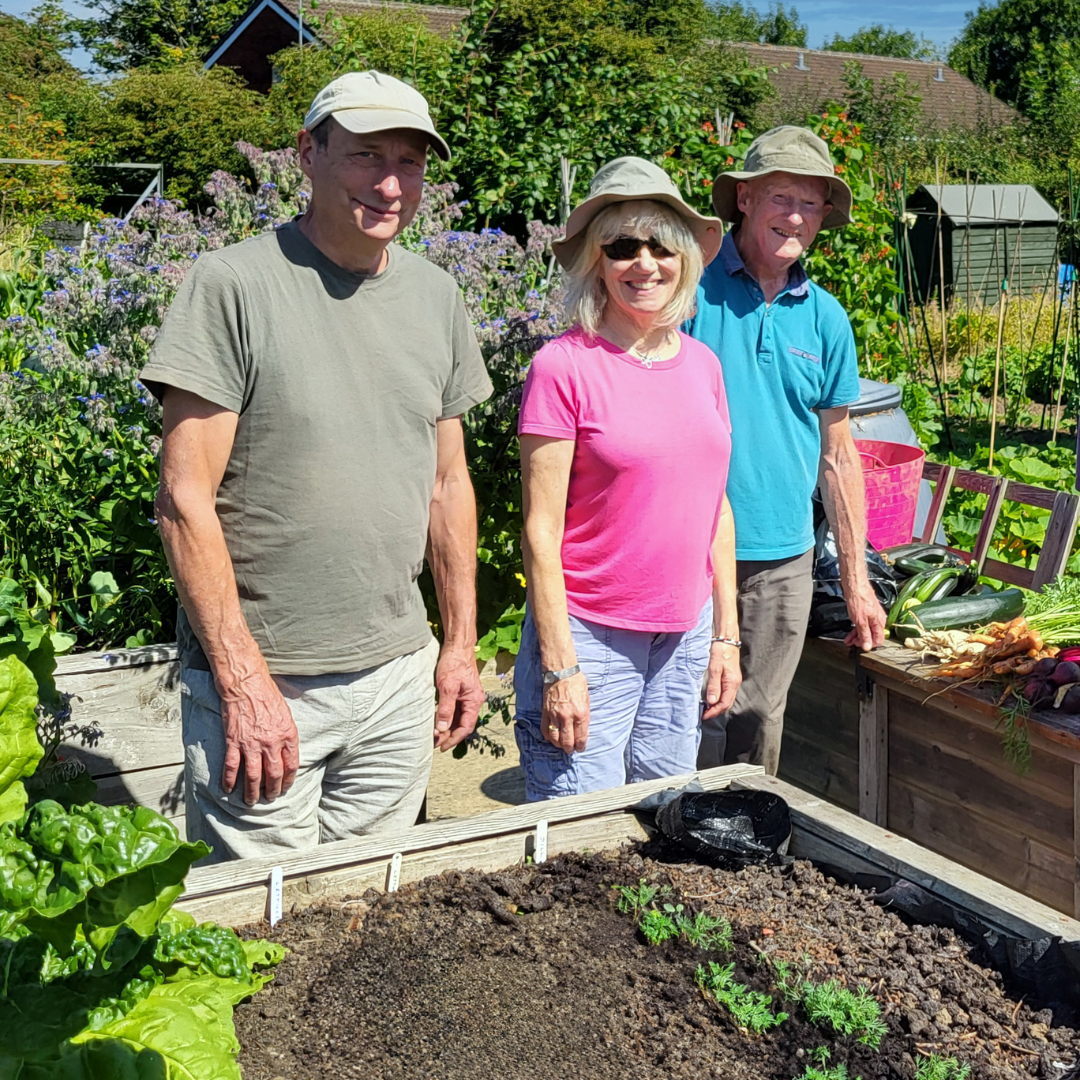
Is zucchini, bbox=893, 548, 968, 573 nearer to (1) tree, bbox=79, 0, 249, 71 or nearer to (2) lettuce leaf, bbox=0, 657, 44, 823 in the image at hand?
(2) lettuce leaf, bbox=0, 657, 44, 823

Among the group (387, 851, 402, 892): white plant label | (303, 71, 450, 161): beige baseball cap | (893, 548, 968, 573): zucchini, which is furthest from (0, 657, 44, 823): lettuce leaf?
(893, 548, 968, 573): zucchini

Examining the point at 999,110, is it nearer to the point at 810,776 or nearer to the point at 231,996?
the point at 810,776

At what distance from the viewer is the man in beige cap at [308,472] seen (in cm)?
220

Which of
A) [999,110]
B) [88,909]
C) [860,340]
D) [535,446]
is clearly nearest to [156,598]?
[535,446]

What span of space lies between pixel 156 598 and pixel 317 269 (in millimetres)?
1681

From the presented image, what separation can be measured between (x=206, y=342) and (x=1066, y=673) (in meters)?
2.53

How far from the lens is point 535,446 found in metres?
2.63

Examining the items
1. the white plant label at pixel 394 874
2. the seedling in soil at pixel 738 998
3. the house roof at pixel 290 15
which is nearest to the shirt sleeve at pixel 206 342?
the white plant label at pixel 394 874

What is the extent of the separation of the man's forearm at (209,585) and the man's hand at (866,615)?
2.07m

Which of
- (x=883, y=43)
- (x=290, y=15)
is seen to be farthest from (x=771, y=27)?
(x=290, y=15)

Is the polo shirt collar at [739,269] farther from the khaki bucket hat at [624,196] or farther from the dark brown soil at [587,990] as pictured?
the dark brown soil at [587,990]

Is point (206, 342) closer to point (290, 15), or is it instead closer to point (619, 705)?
point (619, 705)

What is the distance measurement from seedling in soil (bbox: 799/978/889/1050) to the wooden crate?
159 centimetres

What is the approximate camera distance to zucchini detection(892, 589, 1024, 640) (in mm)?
4051
